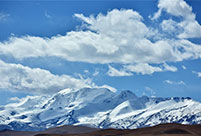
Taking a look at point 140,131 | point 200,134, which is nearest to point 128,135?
point 140,131

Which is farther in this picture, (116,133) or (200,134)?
(116,133)

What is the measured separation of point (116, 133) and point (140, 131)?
1378 centimetres

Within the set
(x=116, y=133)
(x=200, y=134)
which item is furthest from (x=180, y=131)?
(x=116, y=133)

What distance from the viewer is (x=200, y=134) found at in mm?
167000

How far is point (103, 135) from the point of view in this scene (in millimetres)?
192375

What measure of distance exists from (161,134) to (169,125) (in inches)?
1199

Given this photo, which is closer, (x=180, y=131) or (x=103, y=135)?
(x=180, y=131)

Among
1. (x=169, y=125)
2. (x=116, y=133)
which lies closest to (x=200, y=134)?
(x=169, y=125)

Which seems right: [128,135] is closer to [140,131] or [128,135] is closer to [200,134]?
[140,131]

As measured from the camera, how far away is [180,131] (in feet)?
555

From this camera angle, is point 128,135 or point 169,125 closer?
point 128,135

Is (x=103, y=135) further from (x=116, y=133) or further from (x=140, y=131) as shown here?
(x=140, y=131)

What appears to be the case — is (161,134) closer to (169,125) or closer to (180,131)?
(180,131)

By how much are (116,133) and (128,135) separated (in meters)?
21.1
